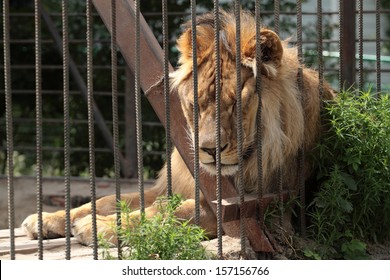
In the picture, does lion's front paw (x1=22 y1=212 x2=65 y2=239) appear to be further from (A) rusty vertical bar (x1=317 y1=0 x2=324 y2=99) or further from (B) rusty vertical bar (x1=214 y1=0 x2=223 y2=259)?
(A) rusty vertical bar (x1=317 y1=0 x2=324 y2=99)

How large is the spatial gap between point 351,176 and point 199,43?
1.09 m

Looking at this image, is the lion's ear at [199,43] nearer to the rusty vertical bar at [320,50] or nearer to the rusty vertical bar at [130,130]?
the rusty vertical bar at [320,50]

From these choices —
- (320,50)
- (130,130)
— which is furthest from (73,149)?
(320,50)

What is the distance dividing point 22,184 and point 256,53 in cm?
463

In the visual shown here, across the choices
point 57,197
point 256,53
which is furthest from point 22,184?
point 256,53

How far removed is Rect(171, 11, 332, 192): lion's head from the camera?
411 cm

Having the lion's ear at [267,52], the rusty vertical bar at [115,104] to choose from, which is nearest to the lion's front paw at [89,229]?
the rusty vertical bar at [115,104]

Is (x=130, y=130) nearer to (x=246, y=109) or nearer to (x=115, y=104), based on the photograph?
(x=246, y=109)

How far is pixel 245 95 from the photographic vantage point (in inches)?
164

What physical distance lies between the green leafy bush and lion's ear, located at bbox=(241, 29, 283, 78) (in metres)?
0.45

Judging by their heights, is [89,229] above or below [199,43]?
below

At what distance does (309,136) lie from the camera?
177 inches
